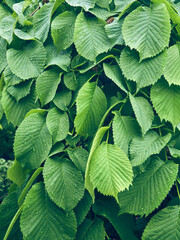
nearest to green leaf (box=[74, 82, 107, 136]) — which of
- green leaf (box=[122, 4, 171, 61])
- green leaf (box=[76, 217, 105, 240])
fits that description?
green leaf (box=[122, 4, 171, 61])

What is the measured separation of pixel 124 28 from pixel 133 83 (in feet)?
0.69

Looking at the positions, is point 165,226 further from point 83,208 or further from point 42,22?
point 42,22

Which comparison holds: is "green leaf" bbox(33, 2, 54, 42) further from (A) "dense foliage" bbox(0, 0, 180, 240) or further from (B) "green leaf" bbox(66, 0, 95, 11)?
(B) "green leaf" bbox(66, 0, 95, 11)

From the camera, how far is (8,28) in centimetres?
118

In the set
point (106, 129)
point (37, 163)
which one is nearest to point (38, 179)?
point (37, 163)

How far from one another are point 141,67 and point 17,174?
Answer: 658 mm

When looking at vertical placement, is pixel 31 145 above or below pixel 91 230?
above

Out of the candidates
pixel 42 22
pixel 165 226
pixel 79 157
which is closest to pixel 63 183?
pixel 79 157

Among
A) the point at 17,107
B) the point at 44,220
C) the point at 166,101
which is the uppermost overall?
the point at 17,107

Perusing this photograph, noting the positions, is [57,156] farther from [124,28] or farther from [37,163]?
[124,28]

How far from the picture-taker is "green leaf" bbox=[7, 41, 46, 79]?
1096 mm

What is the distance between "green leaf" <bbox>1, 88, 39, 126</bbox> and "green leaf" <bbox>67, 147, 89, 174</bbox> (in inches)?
12.3

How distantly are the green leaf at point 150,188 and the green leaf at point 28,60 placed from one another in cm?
62

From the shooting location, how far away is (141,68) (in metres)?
0.93
